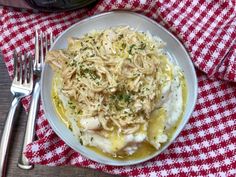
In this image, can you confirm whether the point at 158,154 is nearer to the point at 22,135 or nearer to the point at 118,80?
the point at 118,80

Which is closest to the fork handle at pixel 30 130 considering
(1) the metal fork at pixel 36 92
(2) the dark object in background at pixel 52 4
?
(1) the metal fork at pixel 36 92

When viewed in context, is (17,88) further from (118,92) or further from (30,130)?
(118,92)

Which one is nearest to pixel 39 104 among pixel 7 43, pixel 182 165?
pixel 7 43

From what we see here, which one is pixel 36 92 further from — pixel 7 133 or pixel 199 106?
pixel 199 106

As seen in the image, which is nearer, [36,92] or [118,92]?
[118,92]

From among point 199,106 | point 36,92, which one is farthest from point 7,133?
point 199,106

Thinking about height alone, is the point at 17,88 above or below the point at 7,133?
above

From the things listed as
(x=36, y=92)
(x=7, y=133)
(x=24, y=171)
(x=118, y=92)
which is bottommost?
(x=24, y=171)
